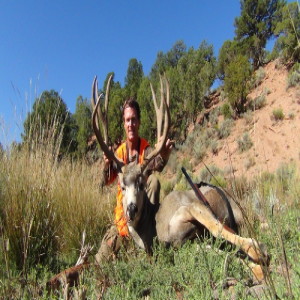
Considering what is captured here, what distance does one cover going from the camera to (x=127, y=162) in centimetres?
437

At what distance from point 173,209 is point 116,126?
2030cm

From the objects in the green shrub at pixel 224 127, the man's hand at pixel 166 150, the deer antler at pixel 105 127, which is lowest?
the man's hand at pixel 166 150

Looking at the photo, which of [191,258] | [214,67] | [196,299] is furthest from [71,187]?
[214,67]

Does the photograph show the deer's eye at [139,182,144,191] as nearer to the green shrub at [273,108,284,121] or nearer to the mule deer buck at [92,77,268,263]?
the mule deer buck at [92,77,268,263]

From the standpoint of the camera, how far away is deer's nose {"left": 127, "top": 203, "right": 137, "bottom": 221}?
11.3 ft

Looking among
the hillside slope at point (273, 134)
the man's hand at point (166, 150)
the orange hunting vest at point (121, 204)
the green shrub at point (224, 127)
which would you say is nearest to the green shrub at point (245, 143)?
the hillside slope at point (273, 134)

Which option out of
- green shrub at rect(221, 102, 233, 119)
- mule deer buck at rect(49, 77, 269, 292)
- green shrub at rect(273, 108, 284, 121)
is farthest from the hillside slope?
mule deer buck at rect(49, 77, 269, 292)

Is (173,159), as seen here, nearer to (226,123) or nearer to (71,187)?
(226,123)

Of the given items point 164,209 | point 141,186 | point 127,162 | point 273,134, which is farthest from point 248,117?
point 141,186

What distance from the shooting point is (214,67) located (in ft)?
87.0

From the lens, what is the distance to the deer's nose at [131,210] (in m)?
3.45

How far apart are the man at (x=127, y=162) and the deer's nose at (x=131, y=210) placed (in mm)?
394

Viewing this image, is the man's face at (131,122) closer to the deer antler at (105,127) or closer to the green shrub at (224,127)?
the deer antler at (105,127)

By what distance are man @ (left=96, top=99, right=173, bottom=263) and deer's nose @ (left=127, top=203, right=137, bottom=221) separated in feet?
1.29
